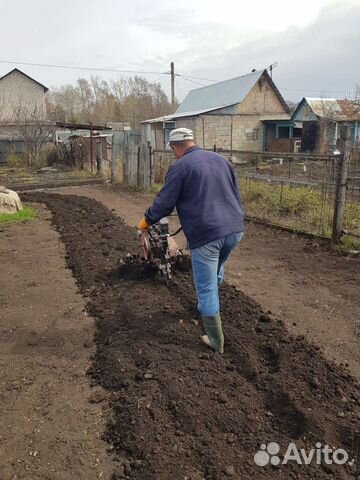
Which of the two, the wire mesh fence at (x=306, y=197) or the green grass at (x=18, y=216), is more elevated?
the wire mesh fence at (x=306, y=197)

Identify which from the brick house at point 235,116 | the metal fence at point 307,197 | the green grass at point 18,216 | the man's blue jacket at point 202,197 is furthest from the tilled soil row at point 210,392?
the brick house at point 235,116

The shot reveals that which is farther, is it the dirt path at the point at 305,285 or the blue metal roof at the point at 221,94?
the blue metal roof at the point at 221,94

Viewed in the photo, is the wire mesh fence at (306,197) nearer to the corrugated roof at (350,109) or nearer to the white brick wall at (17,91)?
the corrugated roof at (350,109)

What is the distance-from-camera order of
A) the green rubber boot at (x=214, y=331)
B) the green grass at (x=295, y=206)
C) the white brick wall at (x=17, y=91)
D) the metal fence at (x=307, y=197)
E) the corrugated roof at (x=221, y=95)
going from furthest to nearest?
the white brick wall at (x=17, y=91), the corrugated roof at (x=221, y=95), the green grass at (x=295, y=206), the metal fence at (x=307, y=197), the green rubber boot at (x=214, y=331)

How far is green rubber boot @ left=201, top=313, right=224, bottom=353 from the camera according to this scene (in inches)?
140

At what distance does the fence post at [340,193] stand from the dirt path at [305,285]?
1.34 ft

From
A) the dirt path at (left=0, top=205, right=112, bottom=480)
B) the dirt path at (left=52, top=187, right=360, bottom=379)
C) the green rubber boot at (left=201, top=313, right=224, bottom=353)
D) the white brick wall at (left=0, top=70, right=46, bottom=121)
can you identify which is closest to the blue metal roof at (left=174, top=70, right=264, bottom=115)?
the white brick wall at (left=0, top=70, right=46, bottom=121)

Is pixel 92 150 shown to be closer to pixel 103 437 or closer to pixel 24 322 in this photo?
pixel 24 322

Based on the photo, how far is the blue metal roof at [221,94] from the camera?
105ft

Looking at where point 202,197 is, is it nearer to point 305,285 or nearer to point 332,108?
point 305,285

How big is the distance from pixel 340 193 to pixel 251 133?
2612 cm

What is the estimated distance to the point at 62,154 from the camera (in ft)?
81.5

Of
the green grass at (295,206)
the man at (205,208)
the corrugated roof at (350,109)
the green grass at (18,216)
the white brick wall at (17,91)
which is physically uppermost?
the white brick wall at (17,91)

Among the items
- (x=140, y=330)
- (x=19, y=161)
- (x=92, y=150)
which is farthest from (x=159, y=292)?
(x=19, y=161)
